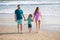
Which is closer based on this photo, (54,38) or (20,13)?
(54,38)

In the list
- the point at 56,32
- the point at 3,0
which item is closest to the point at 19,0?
the point at 3,0

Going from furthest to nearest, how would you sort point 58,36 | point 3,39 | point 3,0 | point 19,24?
point 3,0, point 19,24, point 58,36, point 3,39

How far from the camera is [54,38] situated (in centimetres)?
1148

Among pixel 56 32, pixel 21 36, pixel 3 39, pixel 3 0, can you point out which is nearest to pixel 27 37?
pixel 21 36

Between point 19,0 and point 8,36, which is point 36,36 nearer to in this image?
point 8,36

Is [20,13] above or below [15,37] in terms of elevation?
above

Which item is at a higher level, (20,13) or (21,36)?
(20,13)

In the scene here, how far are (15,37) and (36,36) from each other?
113 centimetres

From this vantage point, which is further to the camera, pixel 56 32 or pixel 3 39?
pixel 56 32

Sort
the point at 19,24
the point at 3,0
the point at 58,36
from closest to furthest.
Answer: the point at 58,36 → the point at 19,24 → the point at 3,0

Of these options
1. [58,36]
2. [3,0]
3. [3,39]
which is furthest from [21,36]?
[3,0]

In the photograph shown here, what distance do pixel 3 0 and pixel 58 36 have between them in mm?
38925

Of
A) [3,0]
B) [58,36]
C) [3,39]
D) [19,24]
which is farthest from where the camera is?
[3,0]

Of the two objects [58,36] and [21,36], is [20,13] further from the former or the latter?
[58,36]
